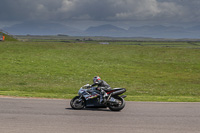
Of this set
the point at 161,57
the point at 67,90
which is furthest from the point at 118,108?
the point at 161,57

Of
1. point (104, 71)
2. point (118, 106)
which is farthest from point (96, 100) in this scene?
point (104, 71)

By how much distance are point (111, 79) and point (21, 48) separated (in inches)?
1093

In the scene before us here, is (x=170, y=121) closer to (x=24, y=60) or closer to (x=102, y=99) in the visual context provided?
(x=102, y=99)

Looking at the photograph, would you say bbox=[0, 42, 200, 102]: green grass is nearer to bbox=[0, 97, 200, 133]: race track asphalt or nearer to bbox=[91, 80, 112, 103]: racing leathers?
bbox=[0, 97, 200, 133]: race track asphalt

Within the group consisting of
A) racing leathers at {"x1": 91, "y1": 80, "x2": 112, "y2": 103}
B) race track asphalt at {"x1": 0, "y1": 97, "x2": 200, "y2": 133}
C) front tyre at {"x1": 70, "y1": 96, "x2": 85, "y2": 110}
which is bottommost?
race track asphalt at {"x1": 0, "y1": 97, "x2": 200, "y2": 133}

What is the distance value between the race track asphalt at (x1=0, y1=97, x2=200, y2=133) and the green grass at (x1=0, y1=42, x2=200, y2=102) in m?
3.41

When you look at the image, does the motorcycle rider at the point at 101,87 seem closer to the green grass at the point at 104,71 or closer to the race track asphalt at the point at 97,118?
the race track asphalt at the point at 97,118

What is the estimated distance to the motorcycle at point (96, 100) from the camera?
14.2m

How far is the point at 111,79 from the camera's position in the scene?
3073 centimetres

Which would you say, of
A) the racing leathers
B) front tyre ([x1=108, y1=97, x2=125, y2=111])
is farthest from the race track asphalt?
the racing leathers

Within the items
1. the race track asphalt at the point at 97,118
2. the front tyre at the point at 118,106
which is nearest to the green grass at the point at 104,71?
the race track asphalt at the point at 97,118

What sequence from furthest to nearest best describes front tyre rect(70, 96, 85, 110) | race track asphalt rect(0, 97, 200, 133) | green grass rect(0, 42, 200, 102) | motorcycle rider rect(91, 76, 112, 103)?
green grass rect(0, 42, 200, 102)
front tyre rect(70, 96, 85, 110)
motorcycle rider rect(91, 76, 112, 103)
race track asphalt rect(0, 97, 200, 133)

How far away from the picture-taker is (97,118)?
12.6 metres

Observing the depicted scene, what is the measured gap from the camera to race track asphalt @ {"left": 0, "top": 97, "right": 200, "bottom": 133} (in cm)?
1082
